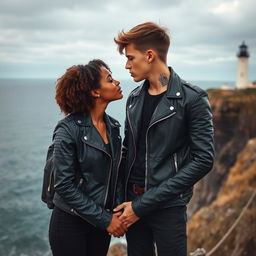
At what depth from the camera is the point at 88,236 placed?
3584mm

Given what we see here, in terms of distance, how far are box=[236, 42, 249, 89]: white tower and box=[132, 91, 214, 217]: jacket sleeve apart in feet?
182

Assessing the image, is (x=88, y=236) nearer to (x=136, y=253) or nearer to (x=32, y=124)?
(x=136, y=253)

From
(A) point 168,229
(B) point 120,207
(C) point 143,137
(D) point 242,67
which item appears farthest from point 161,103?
(D) point 242,67

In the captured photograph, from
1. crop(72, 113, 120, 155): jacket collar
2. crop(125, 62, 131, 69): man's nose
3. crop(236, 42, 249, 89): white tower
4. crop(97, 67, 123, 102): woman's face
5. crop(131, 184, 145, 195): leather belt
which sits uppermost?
crop(236, 42, 249, 89): white tower

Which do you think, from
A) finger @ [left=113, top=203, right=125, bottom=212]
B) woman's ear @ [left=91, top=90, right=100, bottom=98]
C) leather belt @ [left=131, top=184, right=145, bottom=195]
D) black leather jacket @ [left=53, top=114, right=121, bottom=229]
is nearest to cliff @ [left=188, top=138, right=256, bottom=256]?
leather belt @ [left=131, top=184, right=145, bottom=195]

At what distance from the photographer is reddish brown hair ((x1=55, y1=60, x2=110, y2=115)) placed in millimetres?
3322

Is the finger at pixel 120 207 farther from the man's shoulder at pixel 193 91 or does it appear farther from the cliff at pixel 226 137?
the cliff at pixel 226 137

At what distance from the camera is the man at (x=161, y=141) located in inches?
125

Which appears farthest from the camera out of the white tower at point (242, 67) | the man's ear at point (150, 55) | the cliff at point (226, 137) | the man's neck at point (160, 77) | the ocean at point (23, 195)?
the white tower at point (242, 67)

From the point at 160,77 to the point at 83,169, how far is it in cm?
118

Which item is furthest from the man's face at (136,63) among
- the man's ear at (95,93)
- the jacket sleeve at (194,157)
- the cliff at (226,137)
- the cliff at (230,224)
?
the cliff at (226,137)

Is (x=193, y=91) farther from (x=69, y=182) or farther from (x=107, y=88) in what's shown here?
(x=69, y=182)

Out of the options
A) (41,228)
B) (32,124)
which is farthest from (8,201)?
(32,124)

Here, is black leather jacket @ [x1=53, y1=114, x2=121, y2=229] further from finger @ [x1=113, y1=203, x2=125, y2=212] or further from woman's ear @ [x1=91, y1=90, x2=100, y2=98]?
woman's ear @ [x1=91, y1=90, x2=100, y2=98]
